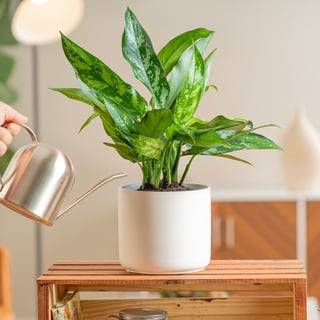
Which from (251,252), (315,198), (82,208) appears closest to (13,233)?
(82,208)

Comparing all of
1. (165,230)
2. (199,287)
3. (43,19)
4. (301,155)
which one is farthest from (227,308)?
(301,155)

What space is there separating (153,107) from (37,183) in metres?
0.26

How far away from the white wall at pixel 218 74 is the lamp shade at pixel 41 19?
0.48 meters

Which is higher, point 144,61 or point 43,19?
point 43,19

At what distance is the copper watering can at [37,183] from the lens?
1603 mm

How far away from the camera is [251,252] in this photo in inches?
185

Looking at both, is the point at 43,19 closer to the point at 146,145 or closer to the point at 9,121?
the point at 9,121

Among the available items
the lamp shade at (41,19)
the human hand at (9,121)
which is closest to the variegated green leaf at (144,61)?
the human hand at (9,121)

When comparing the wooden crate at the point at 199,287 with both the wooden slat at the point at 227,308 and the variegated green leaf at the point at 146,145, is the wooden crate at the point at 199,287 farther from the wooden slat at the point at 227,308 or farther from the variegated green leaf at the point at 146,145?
the variegated green leaf at the point at 146,145

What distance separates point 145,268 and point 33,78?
3697mm

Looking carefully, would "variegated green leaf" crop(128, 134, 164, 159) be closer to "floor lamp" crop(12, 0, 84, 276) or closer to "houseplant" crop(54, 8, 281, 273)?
"houseplant" crop(54, 8, 281, 273)

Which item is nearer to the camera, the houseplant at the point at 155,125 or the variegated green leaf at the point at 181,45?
the houseplant at the point at 155,125

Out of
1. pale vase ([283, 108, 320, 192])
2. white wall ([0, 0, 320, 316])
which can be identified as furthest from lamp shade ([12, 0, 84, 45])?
pale vase ([283, 108, 320, 192])

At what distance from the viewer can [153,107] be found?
160cm
